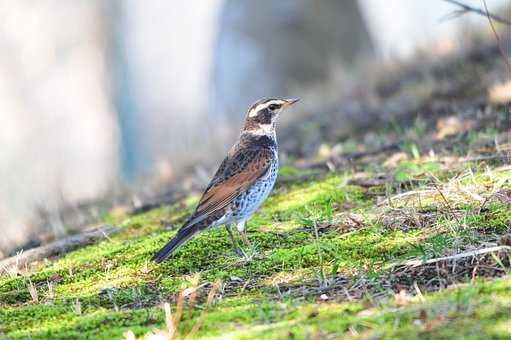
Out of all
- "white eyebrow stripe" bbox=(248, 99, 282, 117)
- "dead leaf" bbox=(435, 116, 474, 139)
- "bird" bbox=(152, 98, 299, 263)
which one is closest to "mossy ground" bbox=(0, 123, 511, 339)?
"bird" bbox=(152, 98, 299, 263)

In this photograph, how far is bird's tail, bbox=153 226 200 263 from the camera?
5.42 meters

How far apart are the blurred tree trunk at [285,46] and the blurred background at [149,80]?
0.03 meters

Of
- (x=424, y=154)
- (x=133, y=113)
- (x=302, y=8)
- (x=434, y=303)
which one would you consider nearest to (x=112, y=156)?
(x=133, y=113)

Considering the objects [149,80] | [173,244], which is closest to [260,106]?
[173,244]

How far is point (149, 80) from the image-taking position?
27422 millimetres

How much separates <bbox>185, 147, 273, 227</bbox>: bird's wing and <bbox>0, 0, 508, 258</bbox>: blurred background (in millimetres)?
2237

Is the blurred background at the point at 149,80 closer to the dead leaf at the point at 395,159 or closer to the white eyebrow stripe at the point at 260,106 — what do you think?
the white eyebrow stripe at the point at 260,106

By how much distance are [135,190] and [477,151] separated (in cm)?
513

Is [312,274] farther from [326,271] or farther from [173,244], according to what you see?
[173,244]

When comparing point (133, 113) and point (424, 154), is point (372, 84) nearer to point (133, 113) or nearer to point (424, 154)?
point (424, 154)

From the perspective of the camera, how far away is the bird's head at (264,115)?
7.61m

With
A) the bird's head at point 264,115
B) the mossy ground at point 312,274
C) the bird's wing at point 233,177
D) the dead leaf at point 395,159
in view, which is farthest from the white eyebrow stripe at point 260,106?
the dead leaf at point 395,159

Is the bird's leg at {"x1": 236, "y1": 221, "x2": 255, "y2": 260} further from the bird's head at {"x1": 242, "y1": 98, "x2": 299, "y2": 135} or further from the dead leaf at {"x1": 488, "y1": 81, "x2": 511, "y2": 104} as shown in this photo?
the dead leaf at {"x1": 488, "y1": 81, "x2": 511, "y2": 104}

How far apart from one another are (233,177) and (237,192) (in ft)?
0.68
